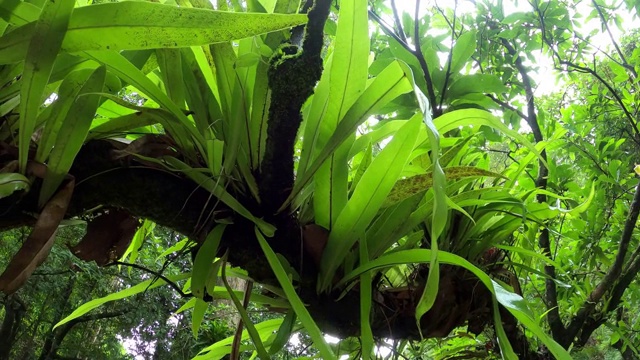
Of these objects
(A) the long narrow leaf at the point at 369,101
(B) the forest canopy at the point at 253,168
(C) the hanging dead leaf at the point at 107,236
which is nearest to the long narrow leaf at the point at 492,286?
(B) the forest canopy at the point at 253,168

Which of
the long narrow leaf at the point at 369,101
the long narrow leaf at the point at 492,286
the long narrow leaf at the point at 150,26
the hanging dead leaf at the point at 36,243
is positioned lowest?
the long narrow leaf at the point at 492,286

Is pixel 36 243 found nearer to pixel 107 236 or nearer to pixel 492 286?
pixel 107 236

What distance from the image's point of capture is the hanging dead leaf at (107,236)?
0.39 meters

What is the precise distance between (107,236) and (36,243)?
0.28 ft

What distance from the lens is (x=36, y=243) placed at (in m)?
0.32

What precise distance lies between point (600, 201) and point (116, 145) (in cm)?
94

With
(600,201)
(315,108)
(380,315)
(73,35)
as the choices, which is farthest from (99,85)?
(600,201)

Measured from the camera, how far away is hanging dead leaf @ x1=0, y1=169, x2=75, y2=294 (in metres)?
0.31

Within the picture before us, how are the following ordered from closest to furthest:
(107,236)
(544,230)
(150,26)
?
(150,26)
(107,236)
(544,230)

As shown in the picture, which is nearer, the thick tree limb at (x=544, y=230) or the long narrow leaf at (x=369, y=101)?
the long narrow leaf at (x=369, y=101)

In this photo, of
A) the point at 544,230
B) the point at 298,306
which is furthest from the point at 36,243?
the point at 544,230

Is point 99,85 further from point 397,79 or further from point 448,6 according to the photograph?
point 448,6

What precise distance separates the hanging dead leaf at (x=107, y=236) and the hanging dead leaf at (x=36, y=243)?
6cm

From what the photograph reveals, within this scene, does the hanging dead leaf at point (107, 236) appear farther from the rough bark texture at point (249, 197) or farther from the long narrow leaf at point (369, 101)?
the long narrow leaf at point (369, 101)
